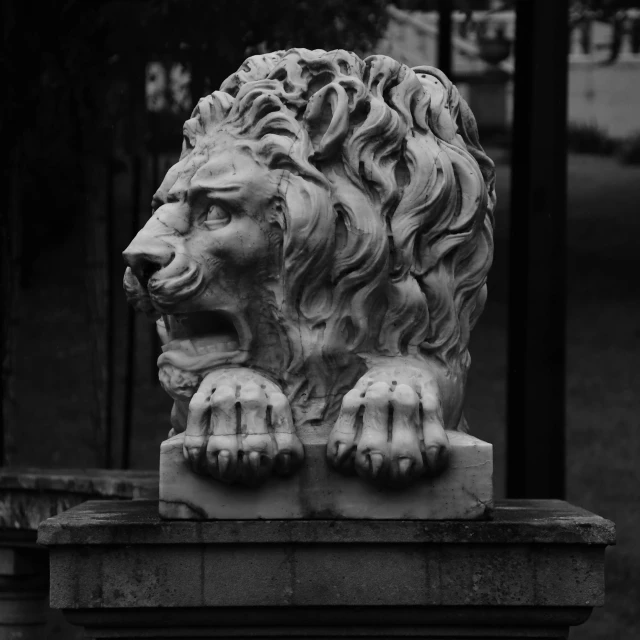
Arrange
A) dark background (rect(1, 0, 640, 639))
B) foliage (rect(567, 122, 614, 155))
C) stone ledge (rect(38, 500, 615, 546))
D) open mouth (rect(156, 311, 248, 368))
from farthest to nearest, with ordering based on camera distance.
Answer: foliage (rect(567, 122, 614, 155))
dark background (rect(1, 0, 640, 639))
open mouth (rect(156, 311, 248, 368))
stone ledge (rect(38, 500, 615, 546))

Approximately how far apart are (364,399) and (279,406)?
240 millimetres

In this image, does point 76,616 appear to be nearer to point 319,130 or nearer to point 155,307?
point 155,307

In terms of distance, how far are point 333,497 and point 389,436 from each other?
0.83 ft

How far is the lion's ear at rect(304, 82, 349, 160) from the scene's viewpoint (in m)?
3.81

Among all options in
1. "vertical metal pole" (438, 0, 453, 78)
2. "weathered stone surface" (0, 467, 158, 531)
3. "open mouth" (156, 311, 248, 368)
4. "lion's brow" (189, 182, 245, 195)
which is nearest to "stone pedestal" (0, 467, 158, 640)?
"weathered stone surface" (0, 467, 158, 531)

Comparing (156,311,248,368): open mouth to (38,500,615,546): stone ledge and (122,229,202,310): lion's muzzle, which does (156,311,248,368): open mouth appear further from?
(38,500,615,546): stone ledge

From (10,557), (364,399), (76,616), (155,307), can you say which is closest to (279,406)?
(364,399)

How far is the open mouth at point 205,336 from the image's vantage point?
3893 millimetres

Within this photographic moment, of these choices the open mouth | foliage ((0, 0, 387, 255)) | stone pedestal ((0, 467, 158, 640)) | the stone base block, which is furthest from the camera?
foliage ((0, 0, 387, 255))

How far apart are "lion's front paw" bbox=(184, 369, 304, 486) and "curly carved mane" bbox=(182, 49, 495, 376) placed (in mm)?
277

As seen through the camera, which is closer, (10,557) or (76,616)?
(76,616)

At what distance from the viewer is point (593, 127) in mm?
23516

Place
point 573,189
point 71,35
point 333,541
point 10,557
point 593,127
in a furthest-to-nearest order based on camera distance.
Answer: point 593,127 < point 573,189 < point 71,35 < point 10,557 < point 333,541

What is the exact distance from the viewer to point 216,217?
3.84 meters
